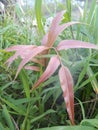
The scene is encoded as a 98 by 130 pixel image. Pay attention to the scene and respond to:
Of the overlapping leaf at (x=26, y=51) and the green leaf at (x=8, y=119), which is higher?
the overlapping leaf at (x=26, y=51)

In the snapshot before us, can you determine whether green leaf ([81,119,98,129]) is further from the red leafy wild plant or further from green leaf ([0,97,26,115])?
green leaf ([0,97,26,115])

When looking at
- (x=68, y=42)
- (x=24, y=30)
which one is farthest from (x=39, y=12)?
(x=24, y=30)

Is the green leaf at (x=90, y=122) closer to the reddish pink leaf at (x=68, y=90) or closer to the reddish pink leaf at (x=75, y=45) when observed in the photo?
the reddish pink leaf at (x=68, y=90)

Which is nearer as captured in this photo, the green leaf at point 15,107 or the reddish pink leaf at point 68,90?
the reddish pink leaf at point 68,90

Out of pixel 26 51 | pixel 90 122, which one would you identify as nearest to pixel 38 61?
pixel 26 51

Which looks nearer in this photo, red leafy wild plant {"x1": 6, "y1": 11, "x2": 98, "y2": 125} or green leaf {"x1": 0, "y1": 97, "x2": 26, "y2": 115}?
red leafy wild plant {"x1": 6, "y1": 11, "x2": 98, "y2": 125}

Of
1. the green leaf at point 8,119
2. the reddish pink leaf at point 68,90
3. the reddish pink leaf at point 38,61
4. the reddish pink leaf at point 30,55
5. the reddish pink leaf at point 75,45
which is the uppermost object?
the reddish pink leaf at point 75,45

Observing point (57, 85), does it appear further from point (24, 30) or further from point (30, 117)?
point (24, 30)

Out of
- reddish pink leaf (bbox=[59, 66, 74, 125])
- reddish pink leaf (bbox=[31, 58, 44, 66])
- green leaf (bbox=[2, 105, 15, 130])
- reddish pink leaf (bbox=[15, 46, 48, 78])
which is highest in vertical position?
reddish pink leaf (bbox=[15, 46, 48, 78])

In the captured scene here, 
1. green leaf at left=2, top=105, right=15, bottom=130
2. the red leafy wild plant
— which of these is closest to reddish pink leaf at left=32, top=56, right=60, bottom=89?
the red leafy wild plant

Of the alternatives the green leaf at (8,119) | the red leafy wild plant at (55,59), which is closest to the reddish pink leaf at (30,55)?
the red leafy wild plant at (55,59)
